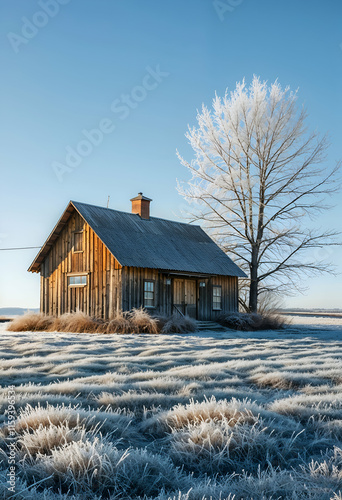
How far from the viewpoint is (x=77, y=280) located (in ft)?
76.2

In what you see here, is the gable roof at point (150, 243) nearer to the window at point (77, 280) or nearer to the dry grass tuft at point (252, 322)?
the window at point (77, 280)

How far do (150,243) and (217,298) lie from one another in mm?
5387

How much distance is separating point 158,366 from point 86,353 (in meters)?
2.91

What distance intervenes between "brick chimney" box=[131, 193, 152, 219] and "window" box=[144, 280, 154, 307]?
5.07m

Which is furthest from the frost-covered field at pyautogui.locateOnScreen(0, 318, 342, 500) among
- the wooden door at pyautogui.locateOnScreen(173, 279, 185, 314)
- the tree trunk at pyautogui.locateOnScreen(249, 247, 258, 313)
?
the tree trunk at pyautogui.locateOnScreen(249, 247, 258, 313)

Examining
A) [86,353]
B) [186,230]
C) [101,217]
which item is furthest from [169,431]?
[186,230]

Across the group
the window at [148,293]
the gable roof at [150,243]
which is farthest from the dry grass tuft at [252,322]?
the window at [148,293]

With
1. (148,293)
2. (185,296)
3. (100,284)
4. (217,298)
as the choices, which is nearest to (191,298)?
(185,296)

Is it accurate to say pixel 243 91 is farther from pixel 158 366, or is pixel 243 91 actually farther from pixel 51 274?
pixel 158 366

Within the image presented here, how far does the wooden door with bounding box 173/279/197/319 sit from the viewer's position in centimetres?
2364

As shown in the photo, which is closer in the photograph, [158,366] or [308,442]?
[308,442]

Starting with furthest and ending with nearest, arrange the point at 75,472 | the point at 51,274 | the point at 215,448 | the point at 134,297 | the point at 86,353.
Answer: the point at 51,274 → the point at 134,297 → the point at 86,353 → the point at 215,448 → the point at 75,472

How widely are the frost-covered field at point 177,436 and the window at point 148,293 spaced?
1338cm

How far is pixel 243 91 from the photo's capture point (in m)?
27.3
